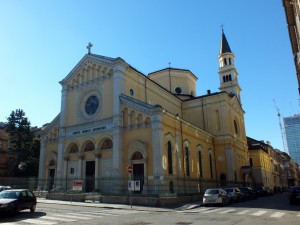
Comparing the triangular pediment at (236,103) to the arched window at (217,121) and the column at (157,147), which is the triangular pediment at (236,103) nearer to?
the arched window at (217,121)

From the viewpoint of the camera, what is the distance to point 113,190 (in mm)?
27422

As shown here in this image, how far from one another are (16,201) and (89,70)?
2237 cm

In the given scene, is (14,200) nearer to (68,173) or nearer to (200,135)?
(68,173)

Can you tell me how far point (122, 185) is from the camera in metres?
27.5

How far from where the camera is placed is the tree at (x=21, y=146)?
43812mm

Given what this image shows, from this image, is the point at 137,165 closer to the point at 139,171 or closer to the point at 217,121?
the point at 139,171

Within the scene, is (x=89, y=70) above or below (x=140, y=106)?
above

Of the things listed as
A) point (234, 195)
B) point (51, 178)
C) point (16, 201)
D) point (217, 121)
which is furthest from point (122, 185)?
point (217, 121)

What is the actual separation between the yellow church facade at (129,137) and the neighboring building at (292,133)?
112 metres

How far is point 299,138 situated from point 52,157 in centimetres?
14147

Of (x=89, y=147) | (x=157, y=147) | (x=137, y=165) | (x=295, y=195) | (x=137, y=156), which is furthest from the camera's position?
(x=89, y=147)

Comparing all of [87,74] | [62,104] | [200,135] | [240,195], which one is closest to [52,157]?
[62,104]

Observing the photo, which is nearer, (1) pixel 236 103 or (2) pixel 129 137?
(2) pixel 129 137

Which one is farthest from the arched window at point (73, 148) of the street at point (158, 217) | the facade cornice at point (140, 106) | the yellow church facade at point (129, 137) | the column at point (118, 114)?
the street at point (158, 217)
